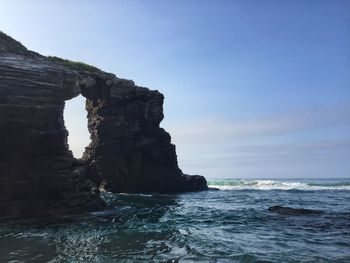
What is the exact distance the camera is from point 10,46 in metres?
36.3

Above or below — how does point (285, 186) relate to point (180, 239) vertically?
above

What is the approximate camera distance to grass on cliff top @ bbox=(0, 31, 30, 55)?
35531 mm

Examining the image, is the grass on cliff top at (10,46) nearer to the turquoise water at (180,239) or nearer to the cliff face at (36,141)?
the cliff face at (36,141)

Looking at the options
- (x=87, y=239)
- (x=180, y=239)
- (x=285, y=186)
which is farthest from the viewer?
(x=285, y=186)

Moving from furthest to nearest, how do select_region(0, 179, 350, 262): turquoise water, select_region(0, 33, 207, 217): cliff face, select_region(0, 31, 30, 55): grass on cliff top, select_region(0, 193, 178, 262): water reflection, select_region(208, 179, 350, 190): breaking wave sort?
select_region(208, 179, 350, 190): breaking wave → select_region(0, 31, 30, 55): grass on cliff top → select_region(0, 33, 207, 217): cliff face → select_region(0, 193, 178, 262): water reflection → select_region(0, 179, 350, 262): turquoise water

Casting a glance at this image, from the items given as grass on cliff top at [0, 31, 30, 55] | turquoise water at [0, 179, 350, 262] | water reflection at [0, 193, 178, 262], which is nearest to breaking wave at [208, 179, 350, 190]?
turquoise water at [0, 179, 350, 262]

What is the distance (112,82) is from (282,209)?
36472 millimetres

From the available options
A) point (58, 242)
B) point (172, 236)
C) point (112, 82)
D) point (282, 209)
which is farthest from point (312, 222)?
point (112, 82)

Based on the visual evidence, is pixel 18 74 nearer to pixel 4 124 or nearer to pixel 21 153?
pixel 4 124

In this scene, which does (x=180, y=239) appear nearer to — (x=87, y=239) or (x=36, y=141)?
(x=87, y=239)

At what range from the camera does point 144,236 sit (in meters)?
22.8

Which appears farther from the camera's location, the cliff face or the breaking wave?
the breaking wave

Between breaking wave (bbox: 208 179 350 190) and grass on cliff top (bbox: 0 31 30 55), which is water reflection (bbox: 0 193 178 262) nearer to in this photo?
grass on cliff top (bbox: 0 31 30 55)

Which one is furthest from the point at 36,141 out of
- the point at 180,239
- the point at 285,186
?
the point at 285,186
